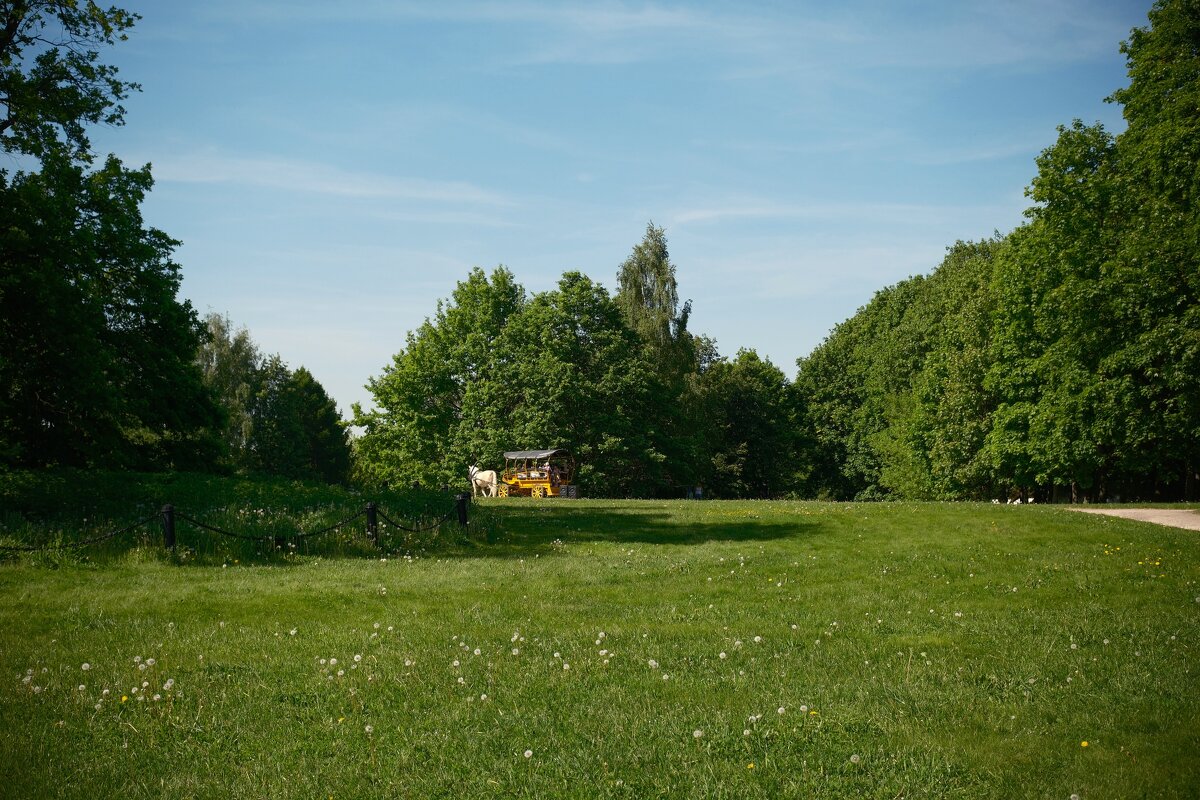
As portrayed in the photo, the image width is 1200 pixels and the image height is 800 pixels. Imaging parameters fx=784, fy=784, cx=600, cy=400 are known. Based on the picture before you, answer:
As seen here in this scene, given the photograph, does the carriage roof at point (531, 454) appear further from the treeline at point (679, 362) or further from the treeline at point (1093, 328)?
the treeline at point (1093, 328)

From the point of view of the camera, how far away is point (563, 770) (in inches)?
237

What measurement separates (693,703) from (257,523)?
14.0m

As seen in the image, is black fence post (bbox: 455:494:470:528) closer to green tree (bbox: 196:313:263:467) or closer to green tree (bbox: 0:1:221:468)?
green tree (bbox: 0:1:221:468)

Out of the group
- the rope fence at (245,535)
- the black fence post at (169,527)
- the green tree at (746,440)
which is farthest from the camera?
the green tree at (746,440)

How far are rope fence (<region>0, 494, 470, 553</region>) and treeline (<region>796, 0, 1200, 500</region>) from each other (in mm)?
25653

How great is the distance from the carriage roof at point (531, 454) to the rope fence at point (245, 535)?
26789 mm

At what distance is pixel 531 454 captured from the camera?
49.1 m

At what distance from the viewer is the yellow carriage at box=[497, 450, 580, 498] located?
4819 centimetres

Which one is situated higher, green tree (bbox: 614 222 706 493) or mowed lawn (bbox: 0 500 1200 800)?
green tree (bbox: 614 222 706 493)

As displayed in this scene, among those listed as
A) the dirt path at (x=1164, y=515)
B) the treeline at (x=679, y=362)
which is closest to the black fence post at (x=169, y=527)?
the treeline at (x=679, y=362)

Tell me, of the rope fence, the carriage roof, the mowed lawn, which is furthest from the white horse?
the mowed lawn

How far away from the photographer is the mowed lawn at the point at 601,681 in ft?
19.5

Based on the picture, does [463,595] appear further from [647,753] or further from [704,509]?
[704,509]

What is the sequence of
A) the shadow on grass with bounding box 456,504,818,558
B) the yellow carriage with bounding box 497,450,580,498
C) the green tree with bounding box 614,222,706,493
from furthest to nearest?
the green tree with bounding box 614,222,706,493, the yellow carriage with bounding box 497,450,580,498, the shadow on grass with bounding box 456,504,818,558
